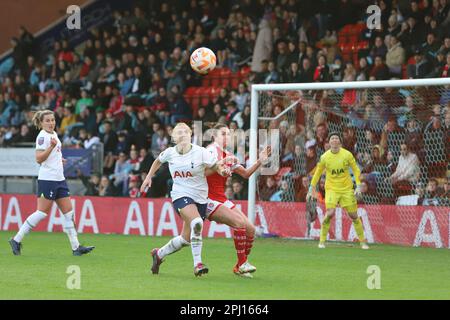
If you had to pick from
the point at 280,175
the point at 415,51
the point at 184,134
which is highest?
the point at 415,51

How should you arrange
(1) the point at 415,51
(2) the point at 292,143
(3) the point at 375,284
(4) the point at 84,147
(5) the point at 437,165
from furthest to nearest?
1. (4) the point at 84,147
2. (1) the point at 415,51
3. (2) the point at 292,143
4. (5) the point at 437,165
5. (3) the point at 375,284

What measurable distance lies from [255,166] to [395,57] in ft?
33.7

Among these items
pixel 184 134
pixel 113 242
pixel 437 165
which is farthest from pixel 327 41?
pixel 184 134

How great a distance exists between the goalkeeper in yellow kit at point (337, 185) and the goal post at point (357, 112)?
143cm

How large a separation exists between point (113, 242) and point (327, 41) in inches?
326

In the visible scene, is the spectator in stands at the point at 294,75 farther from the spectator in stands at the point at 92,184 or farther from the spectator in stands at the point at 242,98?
the spectator in stands at the point at 92,184

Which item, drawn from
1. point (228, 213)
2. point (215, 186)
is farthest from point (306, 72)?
point (228, 213)

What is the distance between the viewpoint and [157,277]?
35.0ft

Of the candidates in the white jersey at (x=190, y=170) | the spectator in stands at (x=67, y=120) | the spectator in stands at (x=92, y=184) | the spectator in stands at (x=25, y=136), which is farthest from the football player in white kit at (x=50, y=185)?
the spectator in stands at (x=67, y=120)

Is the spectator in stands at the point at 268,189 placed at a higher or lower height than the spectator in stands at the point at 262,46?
lower

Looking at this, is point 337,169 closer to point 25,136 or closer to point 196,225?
point 196,225

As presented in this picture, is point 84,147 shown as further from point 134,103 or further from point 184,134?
point 184,134

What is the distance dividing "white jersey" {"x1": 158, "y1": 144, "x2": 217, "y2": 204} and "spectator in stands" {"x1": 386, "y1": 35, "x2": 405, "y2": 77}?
1013cm

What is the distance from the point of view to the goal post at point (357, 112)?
16.6m
